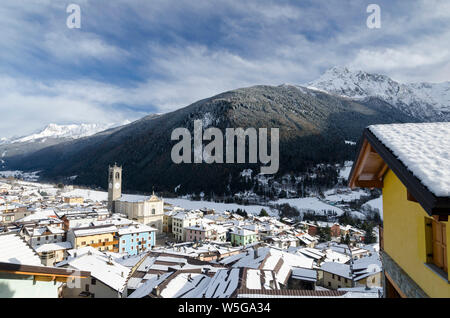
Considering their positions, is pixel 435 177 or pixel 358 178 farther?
pixel 358 178

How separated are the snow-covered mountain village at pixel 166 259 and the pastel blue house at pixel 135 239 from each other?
5.2 inches

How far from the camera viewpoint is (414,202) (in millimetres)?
2838

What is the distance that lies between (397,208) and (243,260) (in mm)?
22297

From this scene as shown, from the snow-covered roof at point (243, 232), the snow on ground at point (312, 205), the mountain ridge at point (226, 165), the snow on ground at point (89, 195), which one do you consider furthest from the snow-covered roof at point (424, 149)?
the mountain ridge at point (226, 165)

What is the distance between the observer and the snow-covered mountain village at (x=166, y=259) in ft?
24.8

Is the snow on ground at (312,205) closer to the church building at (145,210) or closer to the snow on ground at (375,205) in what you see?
the snow on ground at (375,205)

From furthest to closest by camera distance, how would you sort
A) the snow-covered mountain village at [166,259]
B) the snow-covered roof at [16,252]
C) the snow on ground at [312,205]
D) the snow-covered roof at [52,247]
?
1. the snow on ground at [312,205]
2. the snow-covered roof at [52,247]
3. the snow-covered mountain village at [166,259]
4. the snow-covered roof at [16,252]

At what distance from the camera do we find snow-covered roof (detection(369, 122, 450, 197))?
2.03 meters

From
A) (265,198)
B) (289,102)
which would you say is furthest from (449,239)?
(289,102)

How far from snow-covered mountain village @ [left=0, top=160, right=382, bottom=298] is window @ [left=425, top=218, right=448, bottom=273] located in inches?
212
